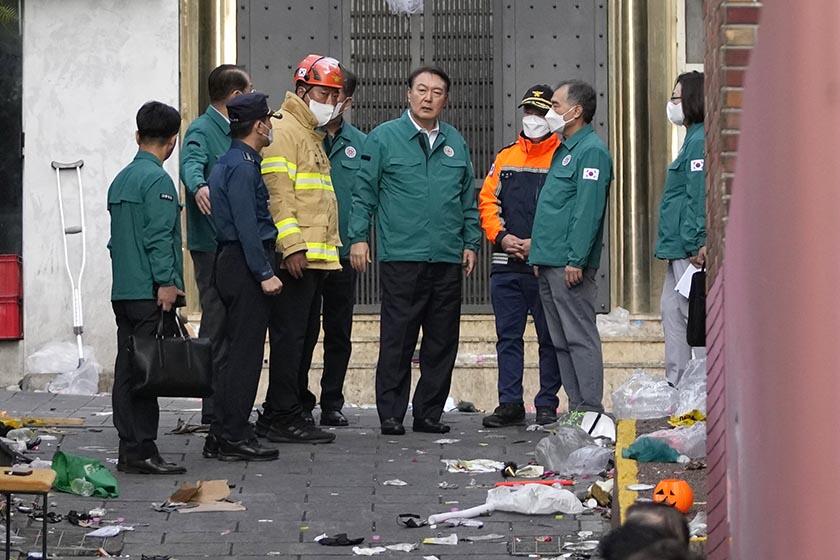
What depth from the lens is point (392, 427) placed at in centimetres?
1090

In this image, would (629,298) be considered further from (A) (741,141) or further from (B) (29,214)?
(A) (741,141)

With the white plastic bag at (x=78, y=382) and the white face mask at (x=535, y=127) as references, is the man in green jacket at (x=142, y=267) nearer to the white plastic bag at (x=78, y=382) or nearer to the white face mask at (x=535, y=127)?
the white face mask at (x=535, y=127)

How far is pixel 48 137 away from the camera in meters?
15.1

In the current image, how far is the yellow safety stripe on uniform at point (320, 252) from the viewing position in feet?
33.6

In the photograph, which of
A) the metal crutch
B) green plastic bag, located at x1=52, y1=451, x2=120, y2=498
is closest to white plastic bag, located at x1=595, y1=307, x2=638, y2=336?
the metal crutch

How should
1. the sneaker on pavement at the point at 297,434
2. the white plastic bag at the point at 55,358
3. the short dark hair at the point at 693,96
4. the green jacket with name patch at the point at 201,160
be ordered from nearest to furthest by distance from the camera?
the sneaker on pavement at the point at 297,434
the short dark hair at the point at 693,96
the green jacket with name patch at the point at 201,160
the white plastic bag at the point at 55,358

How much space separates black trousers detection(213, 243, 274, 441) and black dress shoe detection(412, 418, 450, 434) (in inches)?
64.7

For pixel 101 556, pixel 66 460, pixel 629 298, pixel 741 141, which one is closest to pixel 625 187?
A: pixel 629 298

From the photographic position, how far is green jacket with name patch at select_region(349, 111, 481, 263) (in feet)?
36.0

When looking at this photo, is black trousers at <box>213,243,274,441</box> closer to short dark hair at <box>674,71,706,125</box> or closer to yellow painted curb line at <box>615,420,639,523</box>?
yellow painted curb line at <box>615,420,639,523</box>

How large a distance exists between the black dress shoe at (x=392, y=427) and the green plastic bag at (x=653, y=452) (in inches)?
113

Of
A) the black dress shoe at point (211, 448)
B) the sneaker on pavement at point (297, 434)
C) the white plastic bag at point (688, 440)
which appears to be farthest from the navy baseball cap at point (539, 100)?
the white plastic bag at point (688, 440)

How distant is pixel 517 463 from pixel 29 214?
673 cm

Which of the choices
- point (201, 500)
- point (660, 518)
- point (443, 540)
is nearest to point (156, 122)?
point (201, 500)
